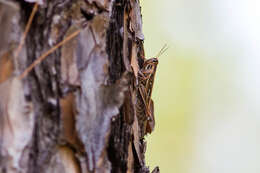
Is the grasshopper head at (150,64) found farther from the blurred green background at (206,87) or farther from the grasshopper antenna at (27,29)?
the blurred green background at (206,87)

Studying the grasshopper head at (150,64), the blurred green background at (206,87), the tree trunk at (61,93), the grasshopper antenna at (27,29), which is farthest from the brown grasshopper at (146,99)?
the blurred green background at (206,87)

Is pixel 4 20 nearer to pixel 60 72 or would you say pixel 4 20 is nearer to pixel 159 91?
pixel 60 72

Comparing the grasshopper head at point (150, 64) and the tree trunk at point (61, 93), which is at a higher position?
the grasshopper head at point (150, 64)

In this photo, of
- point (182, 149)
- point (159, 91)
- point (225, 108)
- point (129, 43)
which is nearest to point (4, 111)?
point (129, 43)

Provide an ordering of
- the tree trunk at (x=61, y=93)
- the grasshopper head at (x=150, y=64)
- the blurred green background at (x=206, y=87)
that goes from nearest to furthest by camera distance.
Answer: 1. the tree trunk at (x=61, y=93)
2. the grasshopper head at (x=150, y=64)
3. the blurred green background at (x=206, y=87)

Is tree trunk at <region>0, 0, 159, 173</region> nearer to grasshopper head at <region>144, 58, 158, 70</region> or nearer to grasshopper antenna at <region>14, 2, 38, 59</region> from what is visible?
grasshopper antenna at <region>14, 2, 38, 59</region>

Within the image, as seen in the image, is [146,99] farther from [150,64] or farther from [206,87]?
[206,87]
